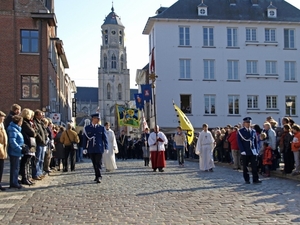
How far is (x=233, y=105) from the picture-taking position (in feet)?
160

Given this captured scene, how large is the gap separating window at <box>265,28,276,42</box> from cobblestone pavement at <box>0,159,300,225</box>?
37.3 metres

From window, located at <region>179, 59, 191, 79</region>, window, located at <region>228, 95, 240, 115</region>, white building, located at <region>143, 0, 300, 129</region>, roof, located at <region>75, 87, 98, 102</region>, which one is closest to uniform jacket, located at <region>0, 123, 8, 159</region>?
white building, located at <region>143, 0, 300, 129</region>

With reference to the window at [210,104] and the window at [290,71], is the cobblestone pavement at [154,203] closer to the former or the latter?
the window at [210,104]

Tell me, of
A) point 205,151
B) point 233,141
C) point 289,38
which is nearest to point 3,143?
point 205,151

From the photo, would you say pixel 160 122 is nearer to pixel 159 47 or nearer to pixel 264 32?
pixel 159 47

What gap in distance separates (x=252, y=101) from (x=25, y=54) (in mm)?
23497

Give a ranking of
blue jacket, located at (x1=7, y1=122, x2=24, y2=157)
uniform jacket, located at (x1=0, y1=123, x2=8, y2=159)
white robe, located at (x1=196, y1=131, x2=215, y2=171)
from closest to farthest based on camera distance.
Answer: uniform jacket, located at (x1=0, y1=123, x2=8, y2=159) → blue jacket, located at (x1=7, y1=122, x2=24, y2=157) → white robe, located at (x1=196, y1=131, x2=215, y2=171)

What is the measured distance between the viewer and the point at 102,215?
28.6 feet

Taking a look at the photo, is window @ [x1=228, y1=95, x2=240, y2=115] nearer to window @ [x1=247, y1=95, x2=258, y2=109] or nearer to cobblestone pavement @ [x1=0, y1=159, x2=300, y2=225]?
window @ [x1=247, y1=95, x2=258, y2=109]

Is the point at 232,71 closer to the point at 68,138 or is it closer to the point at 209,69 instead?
the point at 209,69

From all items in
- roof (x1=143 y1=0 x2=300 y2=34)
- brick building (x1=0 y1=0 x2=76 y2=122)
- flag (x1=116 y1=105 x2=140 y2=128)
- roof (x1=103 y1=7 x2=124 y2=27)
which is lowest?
flag (x1=116 y1=105 x2=140 y2=128)

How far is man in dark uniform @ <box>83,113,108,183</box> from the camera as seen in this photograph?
14.6m

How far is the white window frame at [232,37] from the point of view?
4881cm

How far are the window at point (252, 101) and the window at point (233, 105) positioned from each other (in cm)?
115
